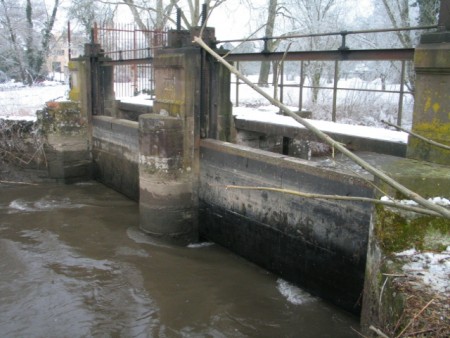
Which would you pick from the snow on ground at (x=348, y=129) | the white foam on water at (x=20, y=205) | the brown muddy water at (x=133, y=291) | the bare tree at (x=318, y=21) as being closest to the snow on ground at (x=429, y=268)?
the brown muddy water at (x=133, y=291)

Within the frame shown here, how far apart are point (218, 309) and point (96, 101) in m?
8.46

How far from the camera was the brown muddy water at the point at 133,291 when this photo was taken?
5617mm

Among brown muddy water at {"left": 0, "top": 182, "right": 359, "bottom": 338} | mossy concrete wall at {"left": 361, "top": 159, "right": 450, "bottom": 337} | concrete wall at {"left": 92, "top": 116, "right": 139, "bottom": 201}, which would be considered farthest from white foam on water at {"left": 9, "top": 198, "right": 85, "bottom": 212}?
mossy concrete wall at {"left": 361, "top": 159, "right": 450, "bottom": 337}

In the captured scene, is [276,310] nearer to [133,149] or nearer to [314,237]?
[314,237]

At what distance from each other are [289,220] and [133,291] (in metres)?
2.38

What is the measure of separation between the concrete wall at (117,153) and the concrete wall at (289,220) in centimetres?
299

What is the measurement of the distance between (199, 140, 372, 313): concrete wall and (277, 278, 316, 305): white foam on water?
10cm

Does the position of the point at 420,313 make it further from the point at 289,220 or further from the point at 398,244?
the point at 289,220

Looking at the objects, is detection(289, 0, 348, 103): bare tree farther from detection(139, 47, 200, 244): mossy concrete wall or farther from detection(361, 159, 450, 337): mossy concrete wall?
detection(361, 159, 450, 337): mossy concrete wall

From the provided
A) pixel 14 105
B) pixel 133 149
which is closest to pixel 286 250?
pixel 133 149

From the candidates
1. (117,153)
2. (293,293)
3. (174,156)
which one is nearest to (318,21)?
(117,153)

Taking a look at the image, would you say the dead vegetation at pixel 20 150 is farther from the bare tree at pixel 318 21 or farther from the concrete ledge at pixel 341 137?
the bare tree at pixel 318 21

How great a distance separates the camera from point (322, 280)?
626 cm

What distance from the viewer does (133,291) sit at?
6.45 metres
